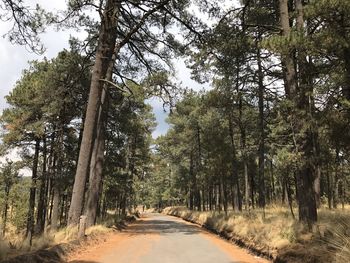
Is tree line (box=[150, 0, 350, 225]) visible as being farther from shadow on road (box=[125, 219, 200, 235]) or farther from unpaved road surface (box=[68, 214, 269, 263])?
shadow on road (box=[125, 219, 200, 235])

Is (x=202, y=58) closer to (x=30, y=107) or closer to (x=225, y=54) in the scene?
(x=225, y=54)

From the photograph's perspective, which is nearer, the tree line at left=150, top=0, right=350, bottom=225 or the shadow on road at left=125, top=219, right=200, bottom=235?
the tree line at left=150, top=0, right=350, bottom=225

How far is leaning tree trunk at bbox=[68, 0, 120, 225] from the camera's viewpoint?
14.3 m

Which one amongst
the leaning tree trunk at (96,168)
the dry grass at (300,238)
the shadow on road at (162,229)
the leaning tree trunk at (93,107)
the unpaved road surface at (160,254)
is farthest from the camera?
the shadow on road at (162,229)

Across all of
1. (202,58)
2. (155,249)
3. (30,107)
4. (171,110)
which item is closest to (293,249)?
(155,249)

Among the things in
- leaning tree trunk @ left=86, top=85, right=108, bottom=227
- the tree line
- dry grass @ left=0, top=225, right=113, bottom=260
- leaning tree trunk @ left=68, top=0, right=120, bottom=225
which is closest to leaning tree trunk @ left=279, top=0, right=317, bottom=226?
the tree line

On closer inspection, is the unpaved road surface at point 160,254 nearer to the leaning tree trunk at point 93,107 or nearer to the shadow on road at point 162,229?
the leaning tree trunk at point 93,107

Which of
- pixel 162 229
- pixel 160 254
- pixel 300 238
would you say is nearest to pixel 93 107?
pixel 160 254

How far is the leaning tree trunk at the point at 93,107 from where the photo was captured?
46.8 feet

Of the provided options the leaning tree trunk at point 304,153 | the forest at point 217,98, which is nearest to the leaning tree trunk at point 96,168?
the forest at point 217,98

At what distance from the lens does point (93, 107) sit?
15109 mm

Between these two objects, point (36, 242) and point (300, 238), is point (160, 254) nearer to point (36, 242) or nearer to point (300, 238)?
point (36, 242)

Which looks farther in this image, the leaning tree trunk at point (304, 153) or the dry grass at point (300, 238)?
the leaning tree trunk at point (304, 153)

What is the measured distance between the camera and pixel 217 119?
92.0 ft
